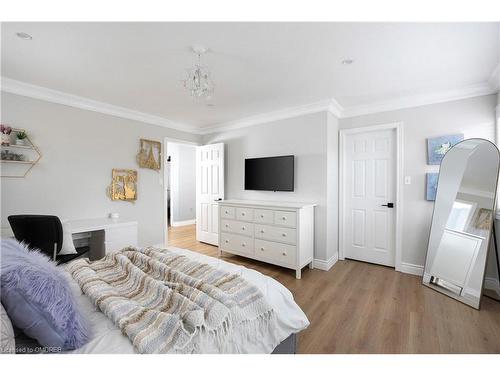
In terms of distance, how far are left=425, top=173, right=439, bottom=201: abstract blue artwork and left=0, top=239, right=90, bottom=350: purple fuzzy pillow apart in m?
3.61

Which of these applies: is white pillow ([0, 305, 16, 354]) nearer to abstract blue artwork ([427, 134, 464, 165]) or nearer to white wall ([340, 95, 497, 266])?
white wall ([340, 95, 497, 266])

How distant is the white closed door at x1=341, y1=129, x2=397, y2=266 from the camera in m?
3.36

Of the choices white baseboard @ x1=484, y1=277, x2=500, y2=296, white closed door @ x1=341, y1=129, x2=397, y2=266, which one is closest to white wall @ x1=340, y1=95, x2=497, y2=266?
white closed door @ x1=341, y1=129, x2=397, y2=266

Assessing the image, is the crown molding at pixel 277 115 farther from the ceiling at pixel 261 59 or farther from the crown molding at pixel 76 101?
the crown molding at pixel 76 101

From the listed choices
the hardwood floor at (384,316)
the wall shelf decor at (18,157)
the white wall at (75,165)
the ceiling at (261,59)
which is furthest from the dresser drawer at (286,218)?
the wall shelf decor at (18,157)

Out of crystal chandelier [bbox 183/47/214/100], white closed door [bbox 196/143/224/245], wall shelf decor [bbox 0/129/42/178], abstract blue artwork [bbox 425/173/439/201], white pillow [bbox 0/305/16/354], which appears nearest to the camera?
white pillow [bbox 0/305/16/354]

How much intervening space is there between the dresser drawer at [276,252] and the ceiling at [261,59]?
2.02 metres

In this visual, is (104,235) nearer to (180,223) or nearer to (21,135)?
(21,135)

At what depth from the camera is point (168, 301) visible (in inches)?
48.1

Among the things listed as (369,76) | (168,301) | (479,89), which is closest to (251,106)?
(369,76)

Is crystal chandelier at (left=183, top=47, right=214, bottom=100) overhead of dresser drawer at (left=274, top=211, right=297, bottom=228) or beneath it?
overhead

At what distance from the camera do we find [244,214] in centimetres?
358

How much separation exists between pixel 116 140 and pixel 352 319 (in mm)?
3825

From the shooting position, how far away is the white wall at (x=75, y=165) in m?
2.78
